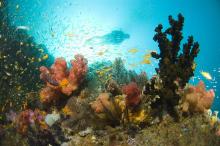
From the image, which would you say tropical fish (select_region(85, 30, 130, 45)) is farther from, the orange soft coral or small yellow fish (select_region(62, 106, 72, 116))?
the orange soft coral

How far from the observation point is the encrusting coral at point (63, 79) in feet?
29.7

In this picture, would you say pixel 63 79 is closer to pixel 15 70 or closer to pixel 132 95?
pixel 132 95

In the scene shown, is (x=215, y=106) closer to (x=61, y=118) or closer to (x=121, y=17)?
(x=121, y=17)

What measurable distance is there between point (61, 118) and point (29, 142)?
1370 millimetres

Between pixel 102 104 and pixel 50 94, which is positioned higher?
pixel 50 94

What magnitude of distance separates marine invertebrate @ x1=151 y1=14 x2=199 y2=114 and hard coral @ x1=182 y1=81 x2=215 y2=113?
0.28 meters

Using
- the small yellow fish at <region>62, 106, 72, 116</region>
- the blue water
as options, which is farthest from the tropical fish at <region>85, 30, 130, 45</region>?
the small yellow fish at <region>62, 106, 72, 116</region>

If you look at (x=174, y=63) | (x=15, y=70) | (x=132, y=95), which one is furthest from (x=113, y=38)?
(x=132, y=95)

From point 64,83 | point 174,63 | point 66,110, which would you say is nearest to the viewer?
point 174,63

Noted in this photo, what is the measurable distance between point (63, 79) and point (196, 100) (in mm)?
4557

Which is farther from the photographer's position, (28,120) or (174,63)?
(28,120)

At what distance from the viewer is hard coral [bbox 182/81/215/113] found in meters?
6.60

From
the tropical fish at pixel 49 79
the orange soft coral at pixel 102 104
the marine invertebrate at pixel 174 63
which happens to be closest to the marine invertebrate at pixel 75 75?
the tropical fish at pixel 49 79

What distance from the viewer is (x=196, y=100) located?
21.7 ft
